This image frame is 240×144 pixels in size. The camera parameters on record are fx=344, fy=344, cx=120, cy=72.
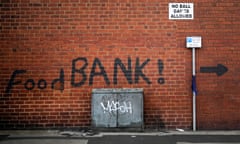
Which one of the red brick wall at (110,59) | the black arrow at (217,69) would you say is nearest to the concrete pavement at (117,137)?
the red brick wall at (110,59)

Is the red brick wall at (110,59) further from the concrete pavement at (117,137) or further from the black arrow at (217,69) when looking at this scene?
the concrete pavement at (117,137)

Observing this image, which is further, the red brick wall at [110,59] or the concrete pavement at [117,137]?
the red brick wall at [110,59]

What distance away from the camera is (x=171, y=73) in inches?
336

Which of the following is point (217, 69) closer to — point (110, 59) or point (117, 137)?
point (110, 59)

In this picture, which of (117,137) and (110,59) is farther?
(110,59)

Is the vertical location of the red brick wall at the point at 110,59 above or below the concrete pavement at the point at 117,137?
above

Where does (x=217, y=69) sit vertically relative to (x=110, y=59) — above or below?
below

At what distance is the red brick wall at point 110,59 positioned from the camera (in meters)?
8.45

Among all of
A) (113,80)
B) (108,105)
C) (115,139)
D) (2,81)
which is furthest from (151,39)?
(2,81)

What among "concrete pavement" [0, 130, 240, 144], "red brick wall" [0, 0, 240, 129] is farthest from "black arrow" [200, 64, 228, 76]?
"concrete pavement" [0, 130, 240, 144]

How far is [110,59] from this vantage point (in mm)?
8516

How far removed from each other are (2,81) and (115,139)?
10.5ft

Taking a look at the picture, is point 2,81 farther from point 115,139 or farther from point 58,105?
point 115,139

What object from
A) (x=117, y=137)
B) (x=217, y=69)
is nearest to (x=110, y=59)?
(x=117, y=137)
